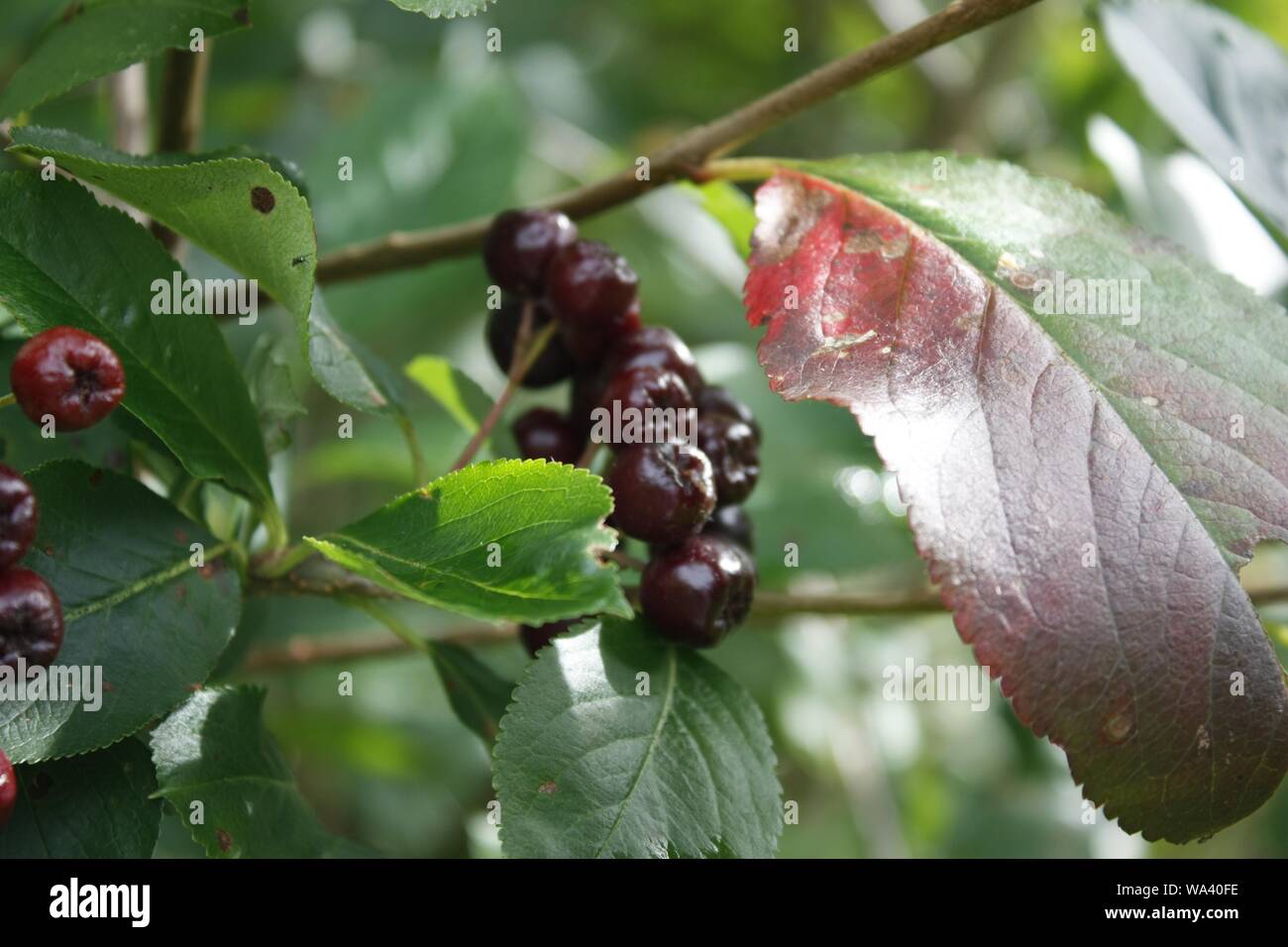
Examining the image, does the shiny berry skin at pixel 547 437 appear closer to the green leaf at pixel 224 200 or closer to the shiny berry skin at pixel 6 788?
the green leaf at pixel 224 200

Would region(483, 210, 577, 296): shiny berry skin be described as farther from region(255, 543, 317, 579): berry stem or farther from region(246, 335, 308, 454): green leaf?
region(255, 543, 317, 579): berry stem

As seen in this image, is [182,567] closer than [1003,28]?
Yes

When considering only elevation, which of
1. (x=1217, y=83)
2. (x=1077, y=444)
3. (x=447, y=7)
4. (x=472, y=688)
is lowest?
(x=472, y=688)

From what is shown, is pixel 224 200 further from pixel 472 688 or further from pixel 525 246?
pixel 472 688

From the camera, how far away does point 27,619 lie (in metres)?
0.92

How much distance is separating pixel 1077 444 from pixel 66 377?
80 centimetres

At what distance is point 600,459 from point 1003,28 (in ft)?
6.75

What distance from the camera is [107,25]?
1.20 meters

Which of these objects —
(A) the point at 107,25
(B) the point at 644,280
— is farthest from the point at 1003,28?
(A) the point at 107,25

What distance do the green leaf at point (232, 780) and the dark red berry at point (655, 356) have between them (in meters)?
0.47

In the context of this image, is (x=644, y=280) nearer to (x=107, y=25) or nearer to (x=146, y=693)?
(x=107, y=25)

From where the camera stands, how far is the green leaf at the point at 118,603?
970mm

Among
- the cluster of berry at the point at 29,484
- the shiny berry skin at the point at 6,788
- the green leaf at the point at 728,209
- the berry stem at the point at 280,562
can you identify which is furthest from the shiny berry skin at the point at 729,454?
the shiny berry skin at the point at 6,788

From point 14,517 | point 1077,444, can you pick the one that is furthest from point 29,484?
point 1077,444
